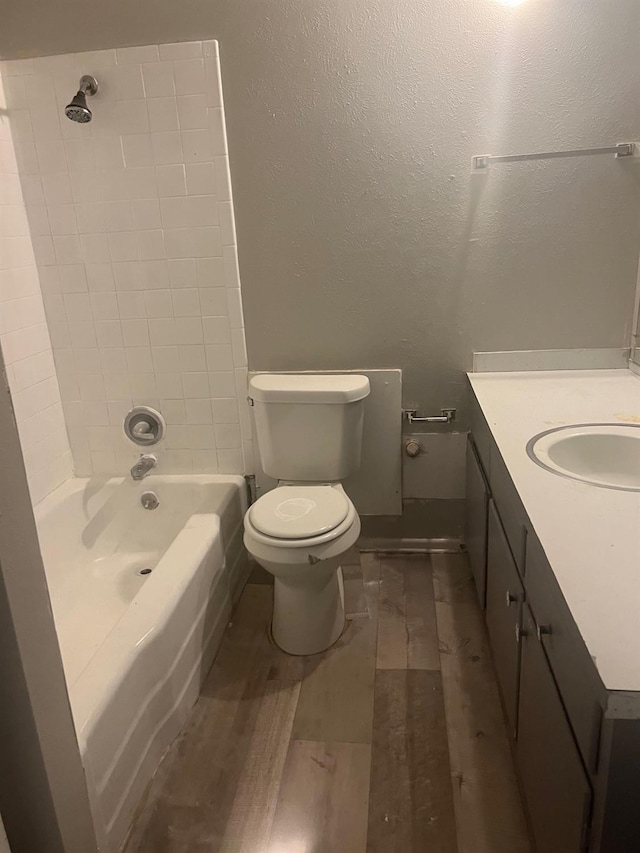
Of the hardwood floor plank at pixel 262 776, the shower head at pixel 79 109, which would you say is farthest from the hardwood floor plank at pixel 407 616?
the shower head at pixel 79 109

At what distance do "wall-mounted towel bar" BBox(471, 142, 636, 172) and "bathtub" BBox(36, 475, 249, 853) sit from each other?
1451 mm

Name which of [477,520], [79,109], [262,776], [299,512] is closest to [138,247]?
[79,109]

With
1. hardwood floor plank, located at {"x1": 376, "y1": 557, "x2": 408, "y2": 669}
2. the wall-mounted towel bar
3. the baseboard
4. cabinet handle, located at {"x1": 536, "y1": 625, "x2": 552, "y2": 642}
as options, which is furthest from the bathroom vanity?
the wall-mounted towel bar

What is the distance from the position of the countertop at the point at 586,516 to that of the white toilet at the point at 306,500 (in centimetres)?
50

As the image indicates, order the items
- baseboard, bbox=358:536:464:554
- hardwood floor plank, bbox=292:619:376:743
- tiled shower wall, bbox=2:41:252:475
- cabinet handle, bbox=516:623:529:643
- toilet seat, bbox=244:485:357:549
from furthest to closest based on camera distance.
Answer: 1. baseboard, bbox=358:536:464:554
2. tiled shower wall, bbox=2:41:252:475
3. toilet seat, bbox=244:485:357:549
4. hardwood floor plank, bbox=292:619:376:743
5. cabinet handle, bbox=516:623:529:643

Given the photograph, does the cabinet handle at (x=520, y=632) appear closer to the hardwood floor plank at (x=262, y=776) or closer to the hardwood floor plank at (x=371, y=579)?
the hardwood floor plank at (x=262, y=776)

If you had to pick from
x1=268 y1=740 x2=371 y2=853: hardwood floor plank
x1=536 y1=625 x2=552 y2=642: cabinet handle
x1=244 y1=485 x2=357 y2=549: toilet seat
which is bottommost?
x1=268 y1=740 x2=371 y2=853: hardwood floor plank

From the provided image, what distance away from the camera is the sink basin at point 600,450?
1666 mm

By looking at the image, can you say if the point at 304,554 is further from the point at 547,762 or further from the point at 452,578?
the point at 547,762

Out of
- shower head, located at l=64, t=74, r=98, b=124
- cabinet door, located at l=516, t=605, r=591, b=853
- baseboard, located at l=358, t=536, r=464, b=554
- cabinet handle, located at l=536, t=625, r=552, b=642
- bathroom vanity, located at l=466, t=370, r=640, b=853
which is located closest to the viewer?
bathroom vanity, located at l=466, t=370, r=640, b=853

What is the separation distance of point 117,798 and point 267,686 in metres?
0.58

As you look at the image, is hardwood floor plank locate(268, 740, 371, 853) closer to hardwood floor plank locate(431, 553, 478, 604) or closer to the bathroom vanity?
the bathroom vanity

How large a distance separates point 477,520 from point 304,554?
0.61 metres

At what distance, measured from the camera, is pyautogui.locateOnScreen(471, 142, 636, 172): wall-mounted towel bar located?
2076 millimetres
